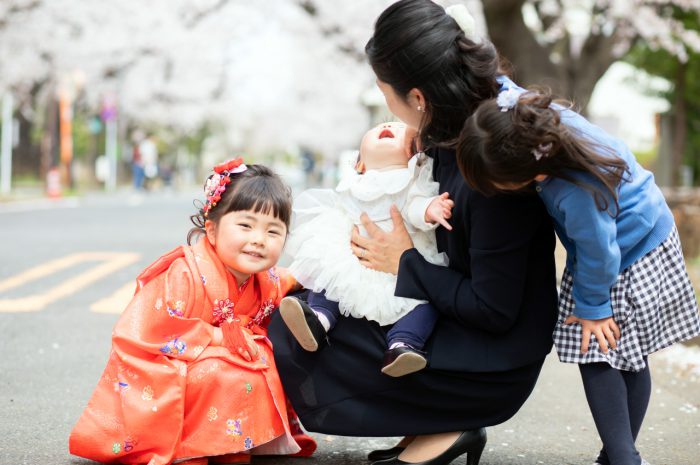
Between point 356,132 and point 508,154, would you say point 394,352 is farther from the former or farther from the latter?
point 356,132

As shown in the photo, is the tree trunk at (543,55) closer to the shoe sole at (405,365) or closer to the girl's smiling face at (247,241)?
the girl's smiling face at (247,241)

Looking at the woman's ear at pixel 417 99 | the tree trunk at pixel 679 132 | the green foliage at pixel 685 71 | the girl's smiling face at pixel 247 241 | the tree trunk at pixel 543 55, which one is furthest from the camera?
the tree trunk at pixel 679 132

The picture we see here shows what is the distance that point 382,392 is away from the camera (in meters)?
2.74

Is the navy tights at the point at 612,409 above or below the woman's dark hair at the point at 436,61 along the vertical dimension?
below

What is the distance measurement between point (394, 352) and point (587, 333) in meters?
0.54

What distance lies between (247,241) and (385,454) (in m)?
0.84

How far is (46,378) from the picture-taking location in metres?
4.16

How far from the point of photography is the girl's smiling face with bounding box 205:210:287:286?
2.89m

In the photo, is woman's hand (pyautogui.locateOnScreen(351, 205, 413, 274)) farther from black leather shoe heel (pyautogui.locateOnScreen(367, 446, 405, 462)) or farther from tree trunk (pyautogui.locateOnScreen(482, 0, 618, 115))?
tree trunk (pyautogui.locateOnScreen(482, 0, 618, 115))

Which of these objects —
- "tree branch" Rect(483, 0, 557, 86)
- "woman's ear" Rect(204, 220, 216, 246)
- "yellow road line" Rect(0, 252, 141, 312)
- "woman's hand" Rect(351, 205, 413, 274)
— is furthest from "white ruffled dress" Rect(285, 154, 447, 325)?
"tree branch" Rect(483, 0, 557, 86)

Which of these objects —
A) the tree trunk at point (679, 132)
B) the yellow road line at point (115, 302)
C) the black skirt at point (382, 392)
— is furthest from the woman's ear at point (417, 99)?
the tree trunk at point (679, 132)

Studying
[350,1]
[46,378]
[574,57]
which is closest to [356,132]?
[350,1]

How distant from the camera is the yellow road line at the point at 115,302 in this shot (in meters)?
6.05

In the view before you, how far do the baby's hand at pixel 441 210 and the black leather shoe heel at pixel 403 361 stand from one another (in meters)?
0.36
